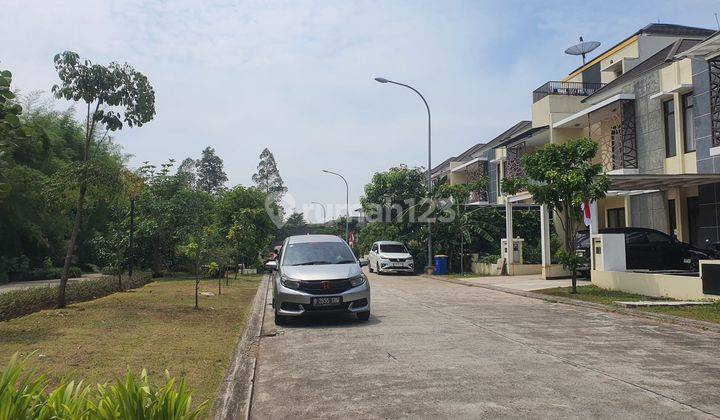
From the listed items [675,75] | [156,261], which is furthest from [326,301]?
[156,261]

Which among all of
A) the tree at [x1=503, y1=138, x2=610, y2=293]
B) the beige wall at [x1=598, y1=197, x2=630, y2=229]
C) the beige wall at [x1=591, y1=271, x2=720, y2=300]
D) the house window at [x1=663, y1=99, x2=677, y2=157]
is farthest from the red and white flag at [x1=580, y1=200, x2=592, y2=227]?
the beige wall at [x1=598, y1=197, x2=630, y2=229]

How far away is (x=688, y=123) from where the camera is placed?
1789 cm

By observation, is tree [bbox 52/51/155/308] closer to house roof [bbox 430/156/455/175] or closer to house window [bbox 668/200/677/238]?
house window [bbox 668/200/677/238]

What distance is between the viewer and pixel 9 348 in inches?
298

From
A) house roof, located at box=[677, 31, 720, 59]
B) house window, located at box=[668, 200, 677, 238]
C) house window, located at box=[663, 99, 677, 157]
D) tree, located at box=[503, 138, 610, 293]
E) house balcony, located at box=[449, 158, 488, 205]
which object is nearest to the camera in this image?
house roof, located at box=[677, 31, 720, 59]

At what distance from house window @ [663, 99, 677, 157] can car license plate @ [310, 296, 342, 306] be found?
562 inches

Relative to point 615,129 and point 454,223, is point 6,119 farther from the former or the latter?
point 454,223

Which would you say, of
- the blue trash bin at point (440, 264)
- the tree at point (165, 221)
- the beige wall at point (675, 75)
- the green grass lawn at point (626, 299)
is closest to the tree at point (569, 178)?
the green grass lawn at point (626, 299)

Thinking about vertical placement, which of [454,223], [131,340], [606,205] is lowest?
[131,340]

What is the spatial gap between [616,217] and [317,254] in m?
17.3

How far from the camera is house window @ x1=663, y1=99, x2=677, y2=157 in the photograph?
61.4ft

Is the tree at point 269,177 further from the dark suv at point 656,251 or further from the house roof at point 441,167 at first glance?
the dark suv at point 656,251

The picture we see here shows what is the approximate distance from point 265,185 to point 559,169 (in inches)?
2421

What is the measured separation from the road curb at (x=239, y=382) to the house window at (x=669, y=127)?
51.6 ft
